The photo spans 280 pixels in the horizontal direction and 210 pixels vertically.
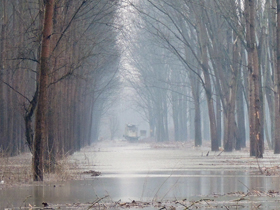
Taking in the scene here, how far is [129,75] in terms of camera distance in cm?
7675

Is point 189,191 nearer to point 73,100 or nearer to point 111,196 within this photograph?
point 111,196

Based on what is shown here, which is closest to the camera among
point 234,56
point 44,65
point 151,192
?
point 151,192

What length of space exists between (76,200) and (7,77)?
21.0m

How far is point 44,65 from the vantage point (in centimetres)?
1552

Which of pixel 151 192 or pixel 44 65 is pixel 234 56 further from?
pixel 151 192

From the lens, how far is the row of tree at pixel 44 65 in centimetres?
1570

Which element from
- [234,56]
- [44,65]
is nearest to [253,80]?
[234,56]

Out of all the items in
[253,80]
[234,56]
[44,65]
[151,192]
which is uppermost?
[234,56]

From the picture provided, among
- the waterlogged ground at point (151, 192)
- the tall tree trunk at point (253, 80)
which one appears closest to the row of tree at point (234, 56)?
the tall tree trunk at point (253, 80)

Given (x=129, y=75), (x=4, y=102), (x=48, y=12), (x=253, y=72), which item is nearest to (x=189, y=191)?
(x=48, y=12)

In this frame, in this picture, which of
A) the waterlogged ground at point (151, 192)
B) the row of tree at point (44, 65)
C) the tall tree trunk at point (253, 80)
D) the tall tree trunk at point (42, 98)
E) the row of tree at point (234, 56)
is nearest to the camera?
the waterlogged ground at point (151, 192)

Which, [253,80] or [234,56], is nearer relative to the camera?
[253,80]

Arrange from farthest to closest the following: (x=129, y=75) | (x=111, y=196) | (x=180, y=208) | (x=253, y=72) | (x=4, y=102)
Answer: (x=129, y=75) → (x=4, y=102) → (x=253, y=72) → (x=111, y=196) → (x=180, y=208)

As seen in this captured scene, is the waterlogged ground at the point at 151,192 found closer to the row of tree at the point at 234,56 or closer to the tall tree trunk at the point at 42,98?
the tall tree trunk at the point at 42,98
